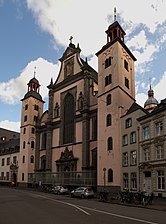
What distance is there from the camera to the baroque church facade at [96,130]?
103 ft

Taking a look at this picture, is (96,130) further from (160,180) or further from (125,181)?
(160,180)

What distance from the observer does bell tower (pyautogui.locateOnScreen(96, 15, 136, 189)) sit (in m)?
37.4

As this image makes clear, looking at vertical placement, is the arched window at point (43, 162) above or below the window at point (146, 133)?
below

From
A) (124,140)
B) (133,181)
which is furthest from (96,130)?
(133,181)

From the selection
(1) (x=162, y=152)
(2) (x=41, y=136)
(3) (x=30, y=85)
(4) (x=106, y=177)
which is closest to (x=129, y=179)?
(4) (x=106, y=177)

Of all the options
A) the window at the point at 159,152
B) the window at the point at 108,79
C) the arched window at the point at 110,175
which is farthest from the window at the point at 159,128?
the window at the point at 108,79

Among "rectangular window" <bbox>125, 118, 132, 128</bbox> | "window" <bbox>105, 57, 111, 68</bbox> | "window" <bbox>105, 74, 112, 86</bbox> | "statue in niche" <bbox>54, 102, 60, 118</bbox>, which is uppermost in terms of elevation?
Result: "window" <bbox>105, 57, 111, 68</bbox>

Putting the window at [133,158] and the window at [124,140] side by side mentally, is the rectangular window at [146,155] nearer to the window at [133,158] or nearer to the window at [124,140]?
the window at [133,158]

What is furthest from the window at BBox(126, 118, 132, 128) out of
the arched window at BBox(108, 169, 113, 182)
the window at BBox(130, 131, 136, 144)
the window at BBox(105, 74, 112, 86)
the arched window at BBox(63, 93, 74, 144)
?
the arched window at BBox(63, 93, 74, 144)

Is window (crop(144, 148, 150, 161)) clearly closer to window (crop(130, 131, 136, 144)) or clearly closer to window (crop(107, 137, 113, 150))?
window (crop(130, 131, 136, 144))

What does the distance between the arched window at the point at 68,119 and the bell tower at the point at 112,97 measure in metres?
10.0

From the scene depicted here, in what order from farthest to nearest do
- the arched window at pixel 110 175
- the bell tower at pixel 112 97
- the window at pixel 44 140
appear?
the window at pixel 44 140 → the bell tower at pixel 112 97 → the arched window at pixel 110 175

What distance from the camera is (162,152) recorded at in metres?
28.6

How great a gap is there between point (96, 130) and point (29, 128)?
2249cm
